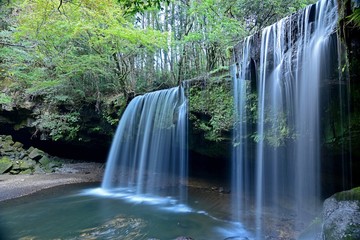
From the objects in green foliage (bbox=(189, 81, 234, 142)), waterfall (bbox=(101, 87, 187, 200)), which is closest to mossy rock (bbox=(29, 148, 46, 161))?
waterfall (bbox=(101, 87, 187, 200))

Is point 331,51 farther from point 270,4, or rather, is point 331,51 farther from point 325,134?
point 270,4

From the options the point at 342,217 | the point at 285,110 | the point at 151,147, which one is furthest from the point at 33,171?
the point at 342,217

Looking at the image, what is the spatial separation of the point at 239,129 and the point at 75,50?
889 cm

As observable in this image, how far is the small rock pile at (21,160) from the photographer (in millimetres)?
11468

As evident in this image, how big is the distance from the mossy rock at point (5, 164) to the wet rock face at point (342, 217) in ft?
40.4

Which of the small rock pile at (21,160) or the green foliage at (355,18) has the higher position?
the green foliage at (355,18)

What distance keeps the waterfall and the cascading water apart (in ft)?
8.33

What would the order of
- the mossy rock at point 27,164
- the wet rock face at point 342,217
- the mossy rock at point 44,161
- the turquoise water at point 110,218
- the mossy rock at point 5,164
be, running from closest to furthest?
the wet rock face at point 342,217
the turquoise water at point 110,218
the mossy rock at point 5,164
the mossy rock at point 27,164
the mossy rock at point 44,161

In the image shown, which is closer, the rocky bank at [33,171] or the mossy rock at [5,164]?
the rocky bank at [33,171]

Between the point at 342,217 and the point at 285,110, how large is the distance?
2662 millimetres

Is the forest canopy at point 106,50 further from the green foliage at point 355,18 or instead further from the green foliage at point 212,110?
the green foliage at point 355,18

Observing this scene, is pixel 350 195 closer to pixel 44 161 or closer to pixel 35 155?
pixel 44 161

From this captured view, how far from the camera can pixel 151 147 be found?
34.2ft

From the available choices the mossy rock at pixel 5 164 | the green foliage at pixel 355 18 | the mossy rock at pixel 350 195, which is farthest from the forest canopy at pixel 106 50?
the mossy rock at pixel 350 195
